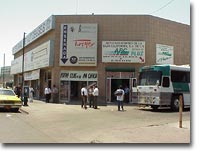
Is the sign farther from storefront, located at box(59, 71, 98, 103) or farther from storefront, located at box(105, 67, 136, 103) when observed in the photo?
storefront, located at box(59, 71, 98, 103)

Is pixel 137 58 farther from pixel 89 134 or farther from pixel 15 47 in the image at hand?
pixel 15 47

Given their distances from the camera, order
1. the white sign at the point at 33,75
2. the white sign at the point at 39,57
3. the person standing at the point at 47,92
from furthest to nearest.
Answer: the white sign at the point at 33,75, the white sign at the point at 39,57, the person standing at the point at 47,92

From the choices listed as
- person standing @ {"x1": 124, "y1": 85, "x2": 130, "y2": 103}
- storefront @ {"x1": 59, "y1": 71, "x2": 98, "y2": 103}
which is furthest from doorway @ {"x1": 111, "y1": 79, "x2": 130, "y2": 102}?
storefront @ {"x1": 59, "y1": 71, "x2": 98, "y2": 103}

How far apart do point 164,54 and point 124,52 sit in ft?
15.0

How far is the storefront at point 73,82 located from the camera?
96.3ft

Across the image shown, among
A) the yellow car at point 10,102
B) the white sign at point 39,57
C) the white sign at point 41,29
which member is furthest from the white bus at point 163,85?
the white sign at point 41,29

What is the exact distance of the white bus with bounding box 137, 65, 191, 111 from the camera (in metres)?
21.4

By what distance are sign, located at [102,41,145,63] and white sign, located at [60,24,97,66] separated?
118 cm

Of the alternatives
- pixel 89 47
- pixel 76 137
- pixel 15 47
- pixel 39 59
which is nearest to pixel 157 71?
pixel 89 47

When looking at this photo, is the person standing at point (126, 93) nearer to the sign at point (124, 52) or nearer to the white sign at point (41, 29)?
the sign at point (124, 52)

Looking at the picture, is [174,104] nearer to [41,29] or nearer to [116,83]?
[116,83]

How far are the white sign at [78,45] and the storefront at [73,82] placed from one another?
0.92 metres

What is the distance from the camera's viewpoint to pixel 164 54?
31.2 m

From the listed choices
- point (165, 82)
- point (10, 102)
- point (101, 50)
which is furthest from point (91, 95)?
point (101, 50)
